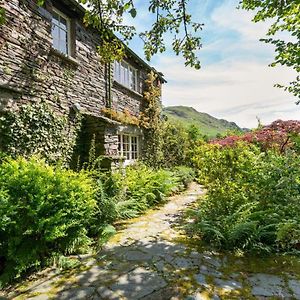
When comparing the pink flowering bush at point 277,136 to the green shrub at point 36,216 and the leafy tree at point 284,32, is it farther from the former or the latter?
the green shrub at point 36,216

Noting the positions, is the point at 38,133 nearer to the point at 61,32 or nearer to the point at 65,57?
the point at 65,57

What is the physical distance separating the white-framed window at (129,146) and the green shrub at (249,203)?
5073 mm

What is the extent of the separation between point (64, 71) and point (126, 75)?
4587mm

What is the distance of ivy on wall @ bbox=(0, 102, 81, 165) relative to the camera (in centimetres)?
558

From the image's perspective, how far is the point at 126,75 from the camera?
38.5ft

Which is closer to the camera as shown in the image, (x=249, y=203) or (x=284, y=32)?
(x=249, y=203)

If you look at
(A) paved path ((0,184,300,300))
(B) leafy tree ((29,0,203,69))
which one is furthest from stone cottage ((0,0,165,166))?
(A) paved path ((0,184,300,300))

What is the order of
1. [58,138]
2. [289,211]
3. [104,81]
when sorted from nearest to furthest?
1. [289,211]
2. [58,138]
3. [104,81]

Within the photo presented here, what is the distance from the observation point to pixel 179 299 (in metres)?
2.67

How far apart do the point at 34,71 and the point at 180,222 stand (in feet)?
17.0

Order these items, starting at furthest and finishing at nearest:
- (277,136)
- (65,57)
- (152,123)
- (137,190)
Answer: (152,123)
(277,136)
(65,57)
(137,190)

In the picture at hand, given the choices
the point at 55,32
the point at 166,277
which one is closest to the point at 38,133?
the point at 55,32

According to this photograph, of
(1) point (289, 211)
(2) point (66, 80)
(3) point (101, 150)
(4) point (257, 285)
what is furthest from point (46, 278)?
(2) point (66, 80)

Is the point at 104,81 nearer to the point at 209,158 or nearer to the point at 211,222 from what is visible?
the point at 209,158
